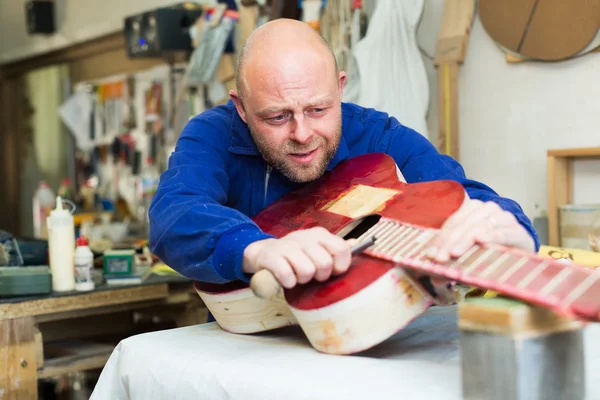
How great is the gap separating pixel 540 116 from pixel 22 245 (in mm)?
1858

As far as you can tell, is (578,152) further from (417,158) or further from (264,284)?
(264,284)

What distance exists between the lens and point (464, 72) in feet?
9.29

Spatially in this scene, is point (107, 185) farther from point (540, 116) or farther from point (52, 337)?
point (540, 116)

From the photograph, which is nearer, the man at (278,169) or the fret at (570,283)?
the fret at (570,283)

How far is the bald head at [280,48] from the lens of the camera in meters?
1.38

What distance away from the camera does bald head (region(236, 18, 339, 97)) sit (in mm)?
1375

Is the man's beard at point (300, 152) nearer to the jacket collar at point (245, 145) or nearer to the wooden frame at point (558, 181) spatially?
the jacket collar at point (245, 145)

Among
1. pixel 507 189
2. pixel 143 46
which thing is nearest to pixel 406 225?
pixel 507 189

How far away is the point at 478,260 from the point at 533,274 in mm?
85

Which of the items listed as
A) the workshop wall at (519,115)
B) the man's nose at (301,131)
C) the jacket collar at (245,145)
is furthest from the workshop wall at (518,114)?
the man's nose at (301,131)

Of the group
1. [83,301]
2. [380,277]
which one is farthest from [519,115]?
[380,277]

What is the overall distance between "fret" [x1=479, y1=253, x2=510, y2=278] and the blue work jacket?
252 mm

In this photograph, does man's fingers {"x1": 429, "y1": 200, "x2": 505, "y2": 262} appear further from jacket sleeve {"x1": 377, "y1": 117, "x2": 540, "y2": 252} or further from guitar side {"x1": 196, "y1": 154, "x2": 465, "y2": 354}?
jacket sleeve {"x1": 377, "y1": 117, "x2": 540, "y2": 252}

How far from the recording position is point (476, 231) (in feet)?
3.29
